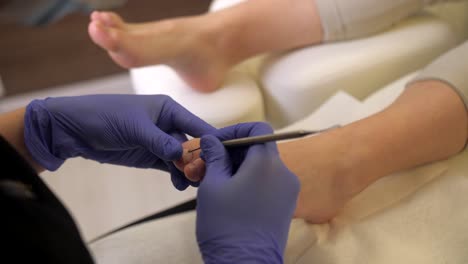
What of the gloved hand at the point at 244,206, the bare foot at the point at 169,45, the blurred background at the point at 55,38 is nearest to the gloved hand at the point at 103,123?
the gloved hand at the point at 244,206

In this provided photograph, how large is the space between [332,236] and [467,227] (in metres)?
0.20

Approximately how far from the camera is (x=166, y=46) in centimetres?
85

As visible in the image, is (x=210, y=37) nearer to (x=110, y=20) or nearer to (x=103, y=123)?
(x=110, y=20)

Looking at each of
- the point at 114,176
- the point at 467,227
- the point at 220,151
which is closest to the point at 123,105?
the point at 220,151

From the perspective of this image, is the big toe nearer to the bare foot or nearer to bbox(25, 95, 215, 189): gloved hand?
the bare foot

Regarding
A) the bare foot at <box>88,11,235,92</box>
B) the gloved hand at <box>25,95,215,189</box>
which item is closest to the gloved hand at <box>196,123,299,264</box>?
the gloved hand at <box>25,95,215,189</box>

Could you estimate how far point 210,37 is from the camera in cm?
89

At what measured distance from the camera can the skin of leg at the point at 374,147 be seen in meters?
0.67

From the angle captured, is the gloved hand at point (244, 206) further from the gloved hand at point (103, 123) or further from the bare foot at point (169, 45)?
the bare foot at point (169, 45)

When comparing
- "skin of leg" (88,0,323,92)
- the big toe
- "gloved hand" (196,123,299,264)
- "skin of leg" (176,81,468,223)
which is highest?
the big toe

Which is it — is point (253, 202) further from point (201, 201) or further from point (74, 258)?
point (74, 258)

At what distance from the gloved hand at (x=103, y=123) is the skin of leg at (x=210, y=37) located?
24cm

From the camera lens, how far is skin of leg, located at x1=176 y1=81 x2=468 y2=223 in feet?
2.18

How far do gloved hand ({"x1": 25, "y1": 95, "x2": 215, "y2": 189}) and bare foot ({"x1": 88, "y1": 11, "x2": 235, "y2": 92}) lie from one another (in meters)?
0.24
